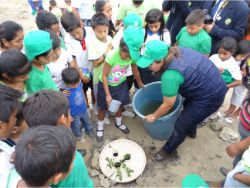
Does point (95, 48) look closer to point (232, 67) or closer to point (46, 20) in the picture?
point (46, 20)

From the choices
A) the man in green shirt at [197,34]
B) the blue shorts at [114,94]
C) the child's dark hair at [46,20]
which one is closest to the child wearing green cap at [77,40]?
the child's dark hair at [46,20]

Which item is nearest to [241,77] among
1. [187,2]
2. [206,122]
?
[206,122]

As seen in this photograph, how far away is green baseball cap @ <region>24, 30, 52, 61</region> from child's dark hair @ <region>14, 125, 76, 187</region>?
1156mm

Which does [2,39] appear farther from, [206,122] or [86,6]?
[206,122]

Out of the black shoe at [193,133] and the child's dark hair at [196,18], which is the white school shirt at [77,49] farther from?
the black shoe at [193,133]

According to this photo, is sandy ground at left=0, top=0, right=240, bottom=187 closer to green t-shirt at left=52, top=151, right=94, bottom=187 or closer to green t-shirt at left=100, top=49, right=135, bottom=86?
green t-shirt at left=100, top=49, right=135, bottom=86

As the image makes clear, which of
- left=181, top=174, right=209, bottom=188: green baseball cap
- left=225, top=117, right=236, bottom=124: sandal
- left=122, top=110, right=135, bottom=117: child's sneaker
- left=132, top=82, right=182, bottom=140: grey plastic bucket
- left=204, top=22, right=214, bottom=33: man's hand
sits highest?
left=204, top=22, right=214, bottom=33: man's hand

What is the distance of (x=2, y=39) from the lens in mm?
2623

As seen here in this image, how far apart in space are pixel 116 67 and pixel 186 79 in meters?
0.85

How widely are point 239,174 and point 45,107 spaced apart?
1684 mm

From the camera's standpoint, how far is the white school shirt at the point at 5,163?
1.52 meters

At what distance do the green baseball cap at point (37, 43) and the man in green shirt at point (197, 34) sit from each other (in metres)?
1.83

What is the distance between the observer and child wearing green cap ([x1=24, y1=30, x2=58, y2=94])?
2.34m

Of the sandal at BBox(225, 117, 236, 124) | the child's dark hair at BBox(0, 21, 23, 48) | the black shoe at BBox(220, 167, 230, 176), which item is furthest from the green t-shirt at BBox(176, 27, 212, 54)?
the child's dark hair at BBox(0, 21, 23, 48)
